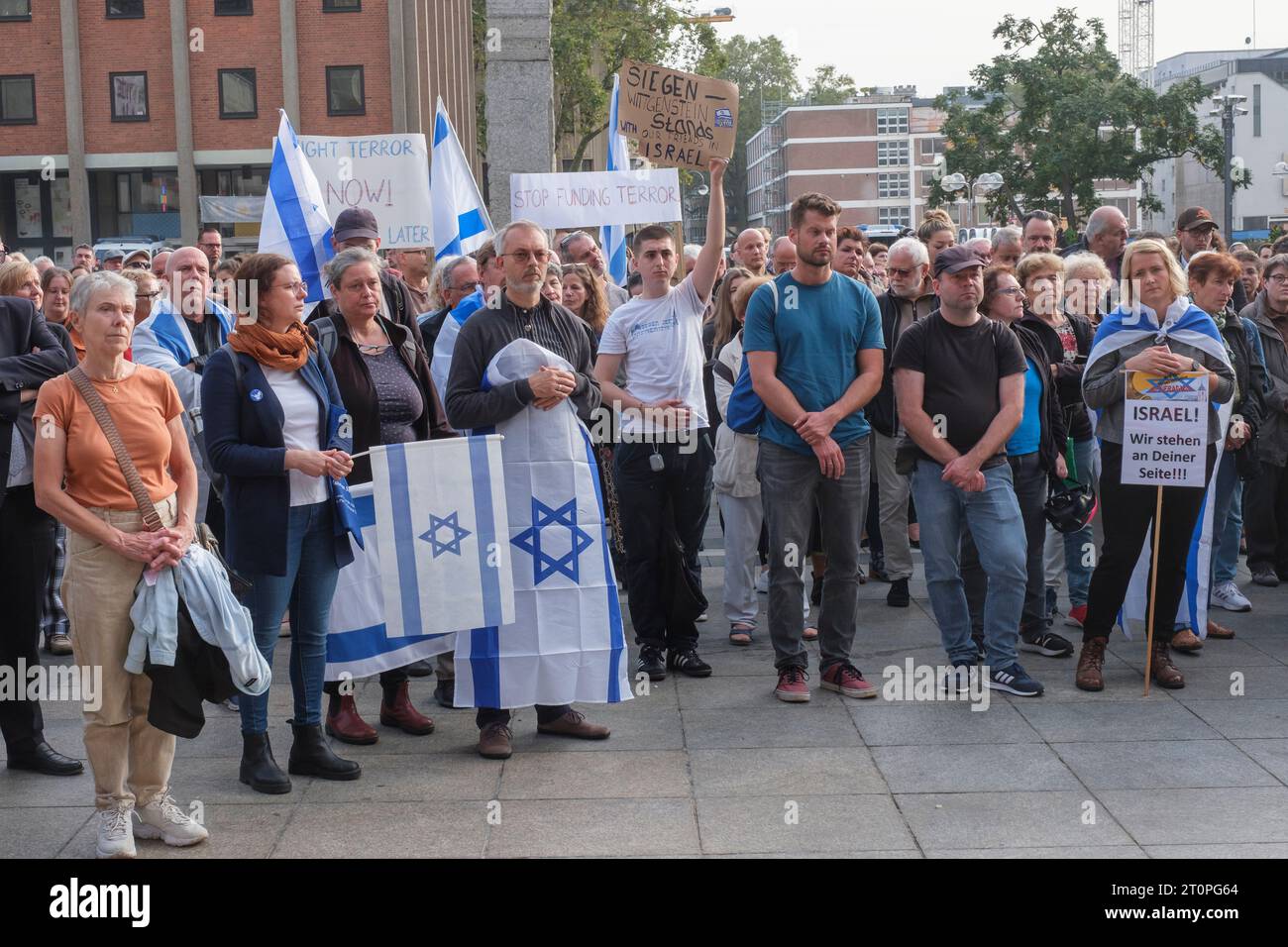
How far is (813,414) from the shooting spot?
699 cm

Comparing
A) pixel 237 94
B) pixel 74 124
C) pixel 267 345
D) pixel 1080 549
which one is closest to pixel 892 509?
pixel 1080 549

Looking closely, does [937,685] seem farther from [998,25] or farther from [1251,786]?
[998,25]

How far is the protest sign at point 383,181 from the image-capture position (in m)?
10.6

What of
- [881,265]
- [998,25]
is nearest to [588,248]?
[881,265]

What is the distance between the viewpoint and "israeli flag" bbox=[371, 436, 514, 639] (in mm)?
6207

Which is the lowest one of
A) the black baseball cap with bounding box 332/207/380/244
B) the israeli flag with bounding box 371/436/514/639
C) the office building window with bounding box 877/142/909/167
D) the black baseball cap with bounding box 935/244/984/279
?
the israeli flag with bounding box 371/436/514/639

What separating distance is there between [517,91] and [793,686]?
6478 millimetres

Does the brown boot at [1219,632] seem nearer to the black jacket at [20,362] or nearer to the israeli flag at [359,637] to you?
the israeli flag at [359,637]

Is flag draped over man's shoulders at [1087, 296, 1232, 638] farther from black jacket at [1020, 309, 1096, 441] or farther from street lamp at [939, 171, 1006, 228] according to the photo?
street lamp at [939, 171, 1006, 228]

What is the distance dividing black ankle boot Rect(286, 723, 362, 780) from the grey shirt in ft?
13.0

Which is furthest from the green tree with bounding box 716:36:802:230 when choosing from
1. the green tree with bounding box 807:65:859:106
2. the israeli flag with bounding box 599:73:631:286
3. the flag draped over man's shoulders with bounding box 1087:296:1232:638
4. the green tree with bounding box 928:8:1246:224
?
the flag draped over man's shoulders with bounding box 1087:296:1232:638

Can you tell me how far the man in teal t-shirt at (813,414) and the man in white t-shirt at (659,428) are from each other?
0.47 metres

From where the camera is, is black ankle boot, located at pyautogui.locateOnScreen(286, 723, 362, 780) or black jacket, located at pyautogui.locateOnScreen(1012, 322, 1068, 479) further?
black jacket, located at pyautogui.locateOnScreen(1012, 322, 1068, 479)

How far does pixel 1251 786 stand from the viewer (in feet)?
18.9
